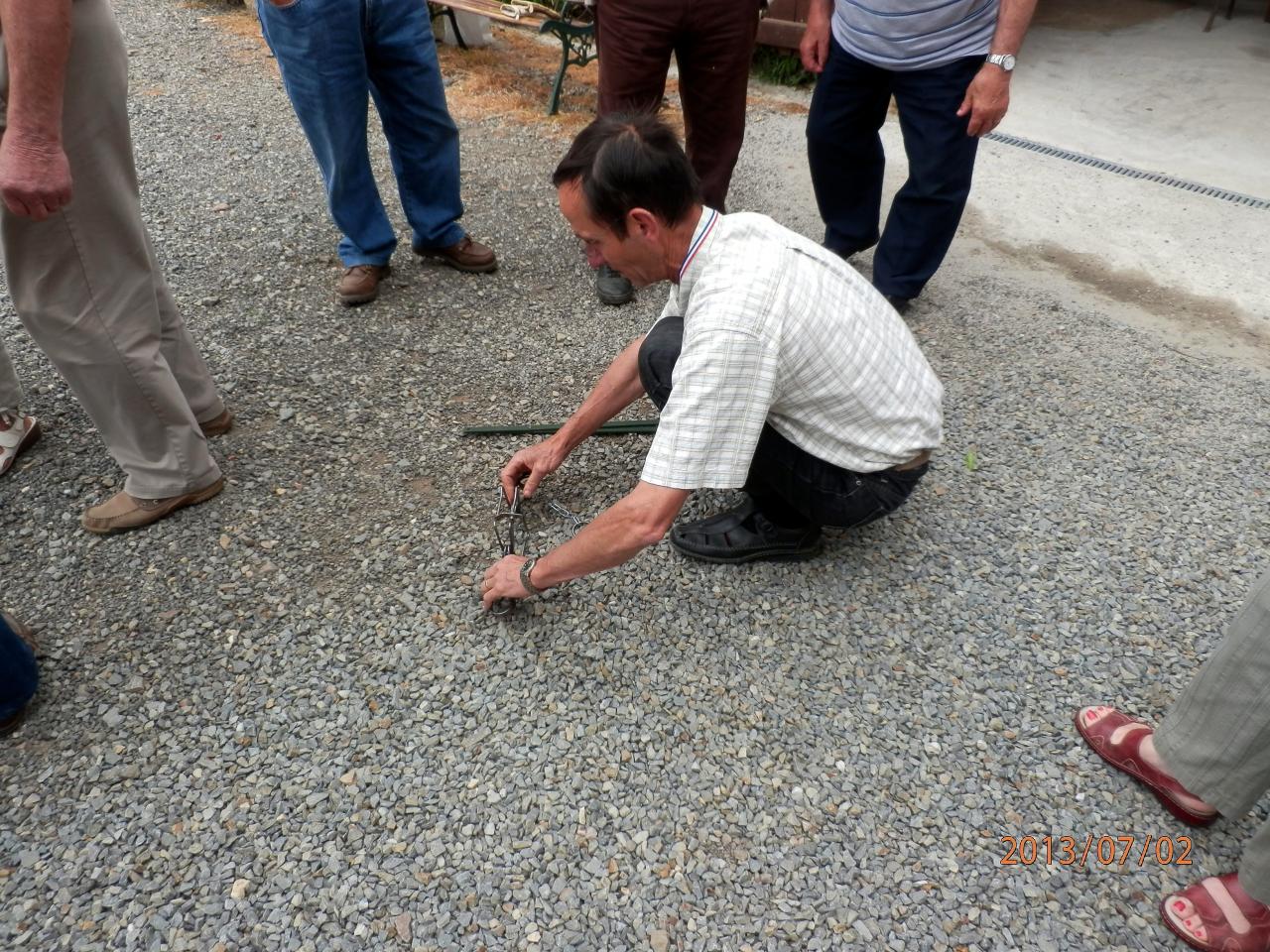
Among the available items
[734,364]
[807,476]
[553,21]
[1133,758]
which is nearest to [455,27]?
[553,21]

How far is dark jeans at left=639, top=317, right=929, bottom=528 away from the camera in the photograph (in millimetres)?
1859

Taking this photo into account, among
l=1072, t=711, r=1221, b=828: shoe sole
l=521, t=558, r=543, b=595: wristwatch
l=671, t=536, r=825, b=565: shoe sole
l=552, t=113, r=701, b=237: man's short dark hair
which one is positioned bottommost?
l=671, t=536, r=825, b=565: shoe sole

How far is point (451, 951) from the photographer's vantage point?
1416 millimetres

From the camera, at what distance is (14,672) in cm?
165

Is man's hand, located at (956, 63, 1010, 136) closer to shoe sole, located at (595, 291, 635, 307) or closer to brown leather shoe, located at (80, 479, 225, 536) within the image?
shoe sole, located at (595, 291, 635, 307)

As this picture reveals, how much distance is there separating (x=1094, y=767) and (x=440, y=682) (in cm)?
139

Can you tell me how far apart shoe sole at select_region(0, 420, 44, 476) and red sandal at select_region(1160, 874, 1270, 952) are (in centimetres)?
298

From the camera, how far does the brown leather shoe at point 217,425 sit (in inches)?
97.3

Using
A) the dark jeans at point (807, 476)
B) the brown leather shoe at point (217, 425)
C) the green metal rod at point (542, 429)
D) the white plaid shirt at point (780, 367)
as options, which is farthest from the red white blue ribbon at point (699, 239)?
the brown leather shoe at point (217, 425)

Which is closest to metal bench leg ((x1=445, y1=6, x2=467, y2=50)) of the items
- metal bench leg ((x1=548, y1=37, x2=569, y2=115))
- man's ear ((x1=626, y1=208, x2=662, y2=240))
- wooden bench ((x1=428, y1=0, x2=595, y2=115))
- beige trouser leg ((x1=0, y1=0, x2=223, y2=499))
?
wooden bench ((x1=428, y1=0, x2=595, y2=115))

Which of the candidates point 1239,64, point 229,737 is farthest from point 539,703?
point 1239,64

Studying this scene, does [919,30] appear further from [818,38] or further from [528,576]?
[528,576]

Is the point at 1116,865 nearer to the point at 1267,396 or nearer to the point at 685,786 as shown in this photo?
the point at 685,786

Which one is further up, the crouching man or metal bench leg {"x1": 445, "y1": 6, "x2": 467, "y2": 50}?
the crouching man
